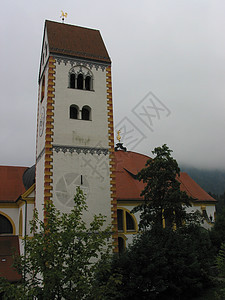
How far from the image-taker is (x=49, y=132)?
16875 millimetres

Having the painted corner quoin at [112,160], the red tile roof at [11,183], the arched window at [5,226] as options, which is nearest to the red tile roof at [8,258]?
the arched window at [5,226]

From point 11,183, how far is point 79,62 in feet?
40.9

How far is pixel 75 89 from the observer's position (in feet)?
60.1

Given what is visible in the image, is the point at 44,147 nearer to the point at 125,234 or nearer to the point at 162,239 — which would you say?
the point at 162,239

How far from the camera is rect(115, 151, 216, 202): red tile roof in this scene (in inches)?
1014

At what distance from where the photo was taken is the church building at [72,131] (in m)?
16.7

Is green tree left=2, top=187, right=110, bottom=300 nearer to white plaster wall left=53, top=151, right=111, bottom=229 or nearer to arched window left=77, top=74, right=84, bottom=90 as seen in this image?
white plaster wall left=53, top=151, right=111, bottom=229

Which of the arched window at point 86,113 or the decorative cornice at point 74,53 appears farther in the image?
the decorative cornice at point 74,53

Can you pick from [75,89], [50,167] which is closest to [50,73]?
[75,89]

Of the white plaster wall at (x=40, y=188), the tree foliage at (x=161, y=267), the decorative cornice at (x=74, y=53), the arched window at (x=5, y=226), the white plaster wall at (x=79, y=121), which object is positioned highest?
the decorative cornice at (x=74, y=53)

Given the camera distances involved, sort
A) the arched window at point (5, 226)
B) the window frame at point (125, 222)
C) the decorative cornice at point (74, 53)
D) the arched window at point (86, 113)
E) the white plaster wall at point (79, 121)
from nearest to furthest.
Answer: the white plaster wall at point (79, 121) → the arched window at point (86, 113) → the decorative cornice at point (74, 53) → the arched window at point (5, 226) → the window frame at point (125, 222)

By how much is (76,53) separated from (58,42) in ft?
4.80

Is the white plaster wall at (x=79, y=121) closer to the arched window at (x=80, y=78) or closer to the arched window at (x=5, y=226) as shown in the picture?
the arched window at (x=80, y=78)

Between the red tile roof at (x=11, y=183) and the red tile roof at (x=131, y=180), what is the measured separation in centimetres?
840
